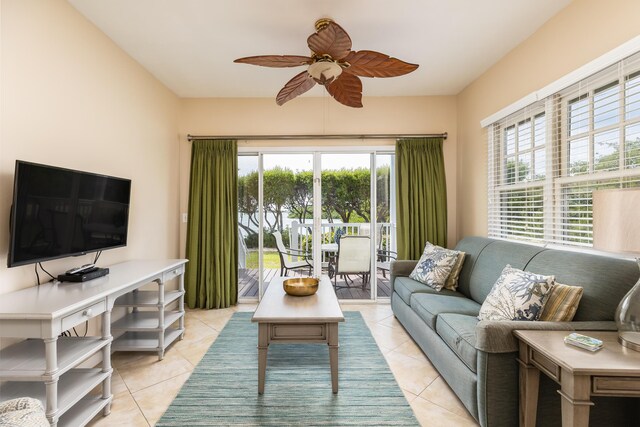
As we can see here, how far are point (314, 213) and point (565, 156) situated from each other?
2.67 metres

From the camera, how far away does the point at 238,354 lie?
8.82 ft

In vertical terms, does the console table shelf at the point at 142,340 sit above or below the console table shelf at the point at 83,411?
above

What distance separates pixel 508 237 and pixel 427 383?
164cm

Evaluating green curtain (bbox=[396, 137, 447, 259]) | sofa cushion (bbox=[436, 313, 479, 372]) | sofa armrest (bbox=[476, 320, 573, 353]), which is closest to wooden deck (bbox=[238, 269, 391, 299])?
green curtain (bbox=[396, 137, 447, 259])

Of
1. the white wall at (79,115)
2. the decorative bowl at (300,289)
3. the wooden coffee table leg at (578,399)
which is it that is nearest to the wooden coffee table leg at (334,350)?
the decorative bowl at (300,289)

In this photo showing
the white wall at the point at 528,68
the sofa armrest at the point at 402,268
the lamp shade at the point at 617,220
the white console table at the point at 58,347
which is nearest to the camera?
the lamp shade at the point at 617,220

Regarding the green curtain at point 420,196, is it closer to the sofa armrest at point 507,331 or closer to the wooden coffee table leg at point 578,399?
the sofa armrest at point 507,331

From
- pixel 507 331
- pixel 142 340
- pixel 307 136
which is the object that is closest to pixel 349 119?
pixel 307 136

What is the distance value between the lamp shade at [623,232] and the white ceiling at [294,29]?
67.8 inches

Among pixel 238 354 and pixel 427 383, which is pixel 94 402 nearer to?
pixel 238 354

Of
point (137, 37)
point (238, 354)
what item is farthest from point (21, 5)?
point (238, 354)

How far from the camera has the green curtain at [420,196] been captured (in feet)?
12.8

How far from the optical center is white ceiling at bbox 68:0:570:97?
225 cm

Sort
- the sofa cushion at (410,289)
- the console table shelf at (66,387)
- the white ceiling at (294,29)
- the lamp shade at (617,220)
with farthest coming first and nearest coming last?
the sofa cushion at (410,289)
the white ceiling at (294,29)
the console table shelf at (66,387)
the lamp shade at (617,220)
